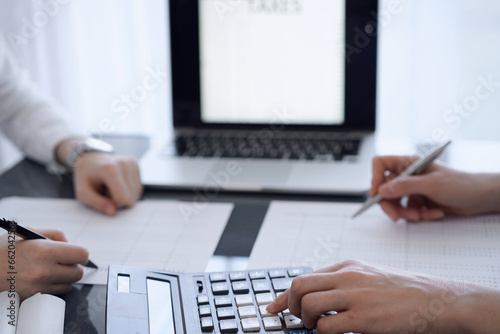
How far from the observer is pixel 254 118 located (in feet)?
4.55

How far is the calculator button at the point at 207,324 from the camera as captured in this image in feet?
2.51

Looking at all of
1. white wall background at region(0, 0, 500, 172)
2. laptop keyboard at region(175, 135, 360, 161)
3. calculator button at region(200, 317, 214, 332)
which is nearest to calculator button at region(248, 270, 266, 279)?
calculator button at region(200, 317, 214, 332)

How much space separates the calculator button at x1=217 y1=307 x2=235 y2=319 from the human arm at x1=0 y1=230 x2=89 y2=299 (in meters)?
0.24

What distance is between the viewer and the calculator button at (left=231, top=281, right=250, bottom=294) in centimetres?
83

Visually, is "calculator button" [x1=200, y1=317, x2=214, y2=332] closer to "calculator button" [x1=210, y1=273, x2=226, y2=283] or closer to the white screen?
"calculator button" [x1=210, y1=273, x2=226, y2=283]

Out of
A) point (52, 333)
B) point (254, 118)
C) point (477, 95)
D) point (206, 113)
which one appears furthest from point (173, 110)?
point (477, 95)

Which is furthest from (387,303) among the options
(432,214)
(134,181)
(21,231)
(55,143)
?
(55,143)

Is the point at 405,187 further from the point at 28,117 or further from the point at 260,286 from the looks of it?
the point at 28,117

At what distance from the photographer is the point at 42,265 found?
34.7 inches

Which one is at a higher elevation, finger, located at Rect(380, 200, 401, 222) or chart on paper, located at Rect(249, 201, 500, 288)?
finger, located at Rect(380, 200, 401, 222)

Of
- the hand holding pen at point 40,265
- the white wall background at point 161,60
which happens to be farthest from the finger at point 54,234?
the white wall background at point 161,60

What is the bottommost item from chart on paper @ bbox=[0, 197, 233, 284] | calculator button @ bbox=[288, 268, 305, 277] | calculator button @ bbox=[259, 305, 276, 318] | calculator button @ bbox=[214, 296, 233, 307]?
chart on paper @ bbox=[0, 197, 233, 284]

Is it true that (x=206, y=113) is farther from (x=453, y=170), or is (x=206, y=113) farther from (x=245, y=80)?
(x=453, y=170)

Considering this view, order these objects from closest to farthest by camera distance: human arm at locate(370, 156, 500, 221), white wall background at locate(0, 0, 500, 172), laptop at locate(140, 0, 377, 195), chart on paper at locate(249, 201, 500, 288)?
chart on paper at locate(249, 201, 500, 288)
human arm at locate(370, 156, 500, 221)
laptop at locate(140, 0, 377, 195)
white wall background at locate(0, 0, 500, 172)
